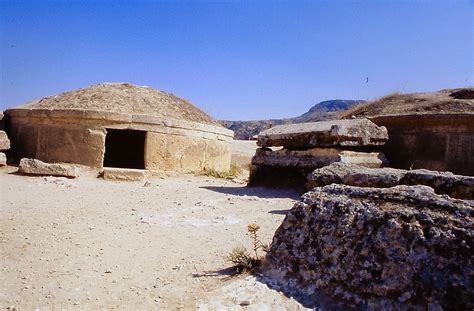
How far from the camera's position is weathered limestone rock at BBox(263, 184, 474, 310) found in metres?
1.56

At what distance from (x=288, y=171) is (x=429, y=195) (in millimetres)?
4214

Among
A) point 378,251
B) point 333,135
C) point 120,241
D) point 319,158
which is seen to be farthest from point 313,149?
→ point 378,251

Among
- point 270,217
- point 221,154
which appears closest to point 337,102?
point 221,154

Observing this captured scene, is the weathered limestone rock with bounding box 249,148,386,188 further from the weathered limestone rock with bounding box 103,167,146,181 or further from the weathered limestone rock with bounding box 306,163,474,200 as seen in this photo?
the weathered limestone rock with bounding box 103,167,146,181

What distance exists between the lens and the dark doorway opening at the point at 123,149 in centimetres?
1121

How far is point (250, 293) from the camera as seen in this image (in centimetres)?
199

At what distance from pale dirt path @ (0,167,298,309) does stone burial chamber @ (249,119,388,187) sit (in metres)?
0.57

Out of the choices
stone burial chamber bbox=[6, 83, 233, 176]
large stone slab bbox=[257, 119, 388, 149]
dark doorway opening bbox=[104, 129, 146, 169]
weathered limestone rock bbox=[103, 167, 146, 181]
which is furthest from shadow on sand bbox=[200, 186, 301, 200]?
dark doorway opening bbox=[104, 129, 146, 169]

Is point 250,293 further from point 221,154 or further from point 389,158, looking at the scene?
point 221,154

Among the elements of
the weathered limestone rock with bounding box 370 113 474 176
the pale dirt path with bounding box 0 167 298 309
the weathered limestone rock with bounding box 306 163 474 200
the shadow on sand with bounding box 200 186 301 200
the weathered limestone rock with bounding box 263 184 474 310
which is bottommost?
the pale dirt path with bounding box 0 167 298 309

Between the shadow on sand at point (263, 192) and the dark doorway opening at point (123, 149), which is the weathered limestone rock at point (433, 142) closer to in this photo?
the shadow on sand at point (263, 192)

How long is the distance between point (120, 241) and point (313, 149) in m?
3.44

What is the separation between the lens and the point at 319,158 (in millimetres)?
5520

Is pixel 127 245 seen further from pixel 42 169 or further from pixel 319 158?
pixel 42 169
